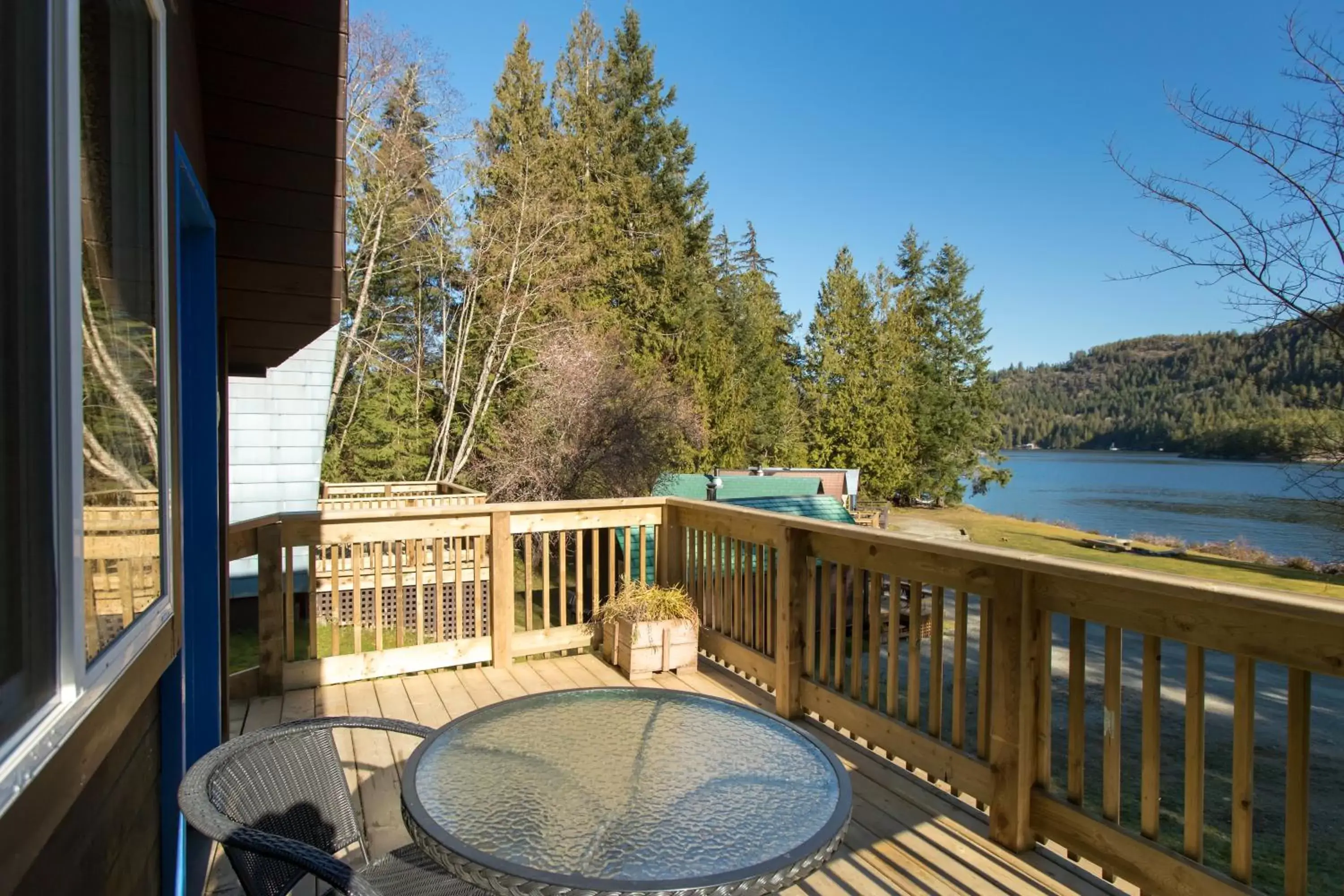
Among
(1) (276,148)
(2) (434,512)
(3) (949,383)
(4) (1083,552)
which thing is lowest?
(4) (1083,552)

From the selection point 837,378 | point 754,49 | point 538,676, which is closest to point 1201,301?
point 538,676

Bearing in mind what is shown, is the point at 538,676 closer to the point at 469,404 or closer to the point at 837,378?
the point at 469,404

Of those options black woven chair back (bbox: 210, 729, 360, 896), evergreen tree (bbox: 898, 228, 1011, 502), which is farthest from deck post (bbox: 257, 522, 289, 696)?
evergreen tree (bbox: 898, 228, 1011, 502)

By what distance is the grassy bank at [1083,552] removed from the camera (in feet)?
45.3

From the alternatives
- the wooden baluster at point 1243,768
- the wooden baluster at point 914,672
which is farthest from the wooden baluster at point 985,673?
the wooden baluster at point 1243,768

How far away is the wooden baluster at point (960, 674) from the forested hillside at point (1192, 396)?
415cm

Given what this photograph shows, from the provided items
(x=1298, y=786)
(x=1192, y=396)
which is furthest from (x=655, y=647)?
(x=1192, y=396)

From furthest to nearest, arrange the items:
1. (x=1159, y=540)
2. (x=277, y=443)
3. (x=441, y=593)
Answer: (x=1159, y=540), (x=277, y=443), (x=441, y=593)

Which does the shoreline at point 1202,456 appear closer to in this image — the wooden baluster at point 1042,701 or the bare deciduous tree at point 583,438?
the wooden baluster at point 1042,701

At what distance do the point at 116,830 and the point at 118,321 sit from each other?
2.93ft

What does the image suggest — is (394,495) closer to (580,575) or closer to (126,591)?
(580,575)

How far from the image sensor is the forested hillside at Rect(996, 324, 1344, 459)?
5.75 m

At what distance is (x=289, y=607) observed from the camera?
376cm

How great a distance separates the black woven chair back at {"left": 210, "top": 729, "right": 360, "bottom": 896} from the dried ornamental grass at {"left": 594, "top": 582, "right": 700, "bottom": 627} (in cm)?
240
